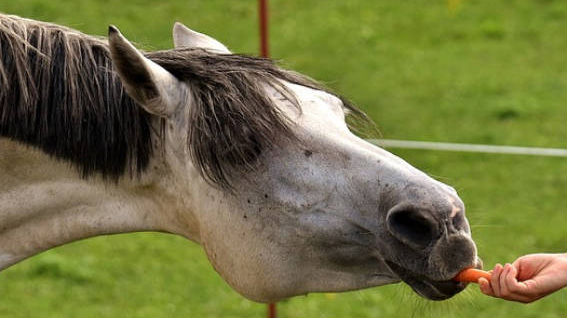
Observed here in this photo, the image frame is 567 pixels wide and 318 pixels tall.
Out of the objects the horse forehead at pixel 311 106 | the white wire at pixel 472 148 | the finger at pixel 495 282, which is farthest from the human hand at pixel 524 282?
the white wire at pixel 472 148

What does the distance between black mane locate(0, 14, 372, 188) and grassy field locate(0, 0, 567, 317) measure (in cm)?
72

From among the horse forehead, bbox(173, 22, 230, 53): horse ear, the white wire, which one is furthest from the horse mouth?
the white wire

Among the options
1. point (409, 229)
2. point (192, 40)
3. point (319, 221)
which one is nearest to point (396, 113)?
point (192, 40)

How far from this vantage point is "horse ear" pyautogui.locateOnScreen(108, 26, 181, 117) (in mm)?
2906

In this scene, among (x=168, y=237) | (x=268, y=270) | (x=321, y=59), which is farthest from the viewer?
(x=321, y=59)

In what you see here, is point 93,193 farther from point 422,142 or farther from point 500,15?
point 500,15

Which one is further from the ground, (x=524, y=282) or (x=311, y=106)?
(x=311, y=106)

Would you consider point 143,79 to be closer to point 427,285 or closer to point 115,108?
point 115,108

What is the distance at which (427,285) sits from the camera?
301 centimetres

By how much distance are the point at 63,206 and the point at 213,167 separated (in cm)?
50

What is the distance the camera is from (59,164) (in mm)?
3180

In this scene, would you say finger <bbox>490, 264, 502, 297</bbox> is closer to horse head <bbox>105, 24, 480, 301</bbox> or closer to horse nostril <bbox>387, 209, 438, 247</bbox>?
horse head <bbox>105, 24, 480, 301</bbox>

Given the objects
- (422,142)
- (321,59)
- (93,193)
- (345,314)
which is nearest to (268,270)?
(93,193)

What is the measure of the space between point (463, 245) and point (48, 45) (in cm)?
132
